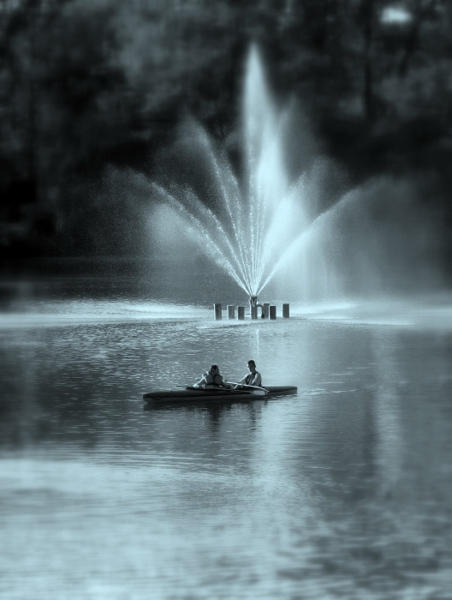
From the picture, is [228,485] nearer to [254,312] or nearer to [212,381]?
[212,381]

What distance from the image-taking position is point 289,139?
11912 centimetres

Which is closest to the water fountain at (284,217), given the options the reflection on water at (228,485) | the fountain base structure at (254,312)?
the fountain base structure at (254,312)

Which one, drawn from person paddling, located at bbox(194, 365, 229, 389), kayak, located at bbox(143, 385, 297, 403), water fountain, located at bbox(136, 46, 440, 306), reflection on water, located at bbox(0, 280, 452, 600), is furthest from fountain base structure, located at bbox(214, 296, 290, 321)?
person paddling, located at bbox(194, 365, 229, 389)

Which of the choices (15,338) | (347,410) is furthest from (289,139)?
(347,410)

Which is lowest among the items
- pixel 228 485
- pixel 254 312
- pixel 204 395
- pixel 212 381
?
pixel 228 485

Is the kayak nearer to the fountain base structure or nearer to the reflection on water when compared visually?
the reflection on water

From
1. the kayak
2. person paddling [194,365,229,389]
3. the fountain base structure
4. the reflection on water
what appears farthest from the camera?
the fountain base structure

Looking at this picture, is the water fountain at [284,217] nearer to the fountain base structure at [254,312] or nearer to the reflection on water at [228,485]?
the fountain base structure at [254,312]

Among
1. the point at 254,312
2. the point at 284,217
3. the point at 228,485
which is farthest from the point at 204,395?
the point at 284,217

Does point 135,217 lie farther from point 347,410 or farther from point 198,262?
point 347,410

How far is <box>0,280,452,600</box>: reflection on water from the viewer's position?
16875 millimetres

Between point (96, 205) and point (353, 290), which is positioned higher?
point (96, 205)

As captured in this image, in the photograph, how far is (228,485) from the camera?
21875 millimetres

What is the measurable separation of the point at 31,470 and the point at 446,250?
138587mm
